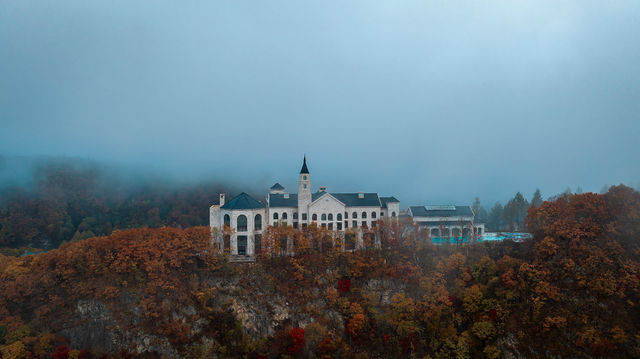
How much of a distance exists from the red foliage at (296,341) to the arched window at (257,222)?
15.4 meters

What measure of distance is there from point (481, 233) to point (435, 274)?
20256 millimetres

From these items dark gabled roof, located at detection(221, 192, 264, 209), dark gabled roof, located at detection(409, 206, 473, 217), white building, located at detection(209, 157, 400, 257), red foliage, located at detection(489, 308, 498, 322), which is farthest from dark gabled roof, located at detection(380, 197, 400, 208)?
red foliage, located at detection(489, 308, 498, 322)

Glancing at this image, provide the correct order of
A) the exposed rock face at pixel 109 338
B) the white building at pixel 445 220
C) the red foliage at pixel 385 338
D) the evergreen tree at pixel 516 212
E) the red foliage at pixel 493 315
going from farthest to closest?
the evergreen tree at pixel 516 212 < the white building at pixel 445 220 < the red foliage at pixel 385 338 < the exposed rock face at pixel 109 338 < the red foliage at pixel 493 315

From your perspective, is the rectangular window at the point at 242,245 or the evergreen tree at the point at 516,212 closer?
the rectangular window at the point at 242,245

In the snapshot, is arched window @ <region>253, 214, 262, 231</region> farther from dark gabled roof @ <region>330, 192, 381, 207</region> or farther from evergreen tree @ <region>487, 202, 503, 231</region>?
evergreen tree @ <region>487, 202, 503, 231</region>

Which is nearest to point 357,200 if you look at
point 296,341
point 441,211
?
point 441,211

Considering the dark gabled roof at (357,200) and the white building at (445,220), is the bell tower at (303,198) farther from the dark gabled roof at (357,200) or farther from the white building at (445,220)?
the white building at (445,220)

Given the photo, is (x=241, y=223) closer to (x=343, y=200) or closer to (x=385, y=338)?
(x=343, y=200)

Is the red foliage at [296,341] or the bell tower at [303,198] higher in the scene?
the bell tower at [303,198]

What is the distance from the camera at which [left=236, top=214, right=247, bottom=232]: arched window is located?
139ft

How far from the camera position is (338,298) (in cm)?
3584

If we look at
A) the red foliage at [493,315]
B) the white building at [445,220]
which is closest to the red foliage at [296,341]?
the red foliage at [493,315]

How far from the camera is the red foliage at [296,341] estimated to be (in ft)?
103

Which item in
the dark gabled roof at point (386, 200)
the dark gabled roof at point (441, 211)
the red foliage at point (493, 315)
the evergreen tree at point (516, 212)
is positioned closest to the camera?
the red foliage at point (493, 315)
